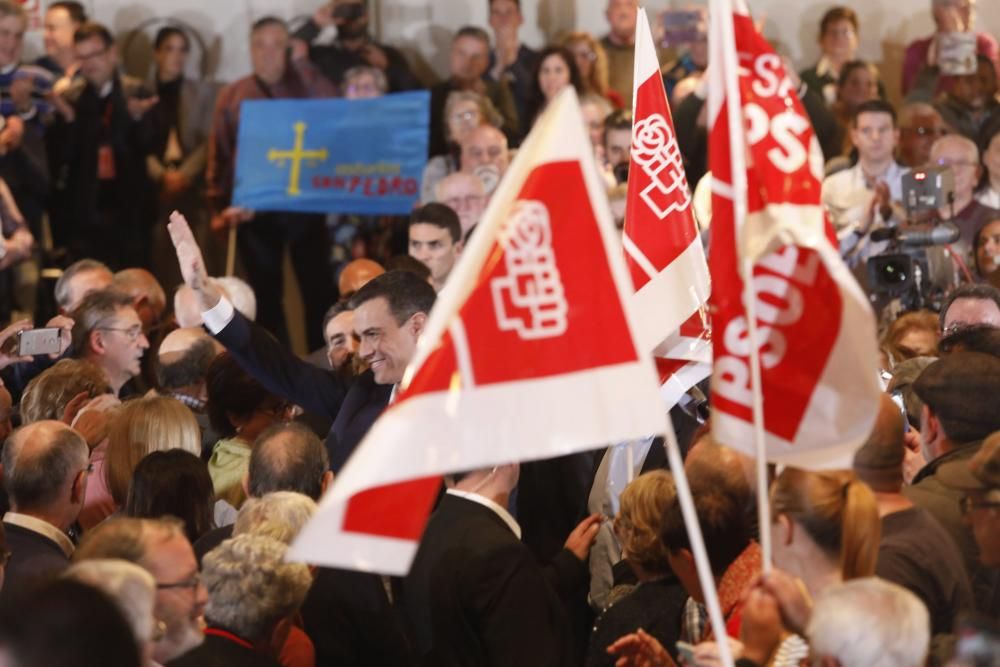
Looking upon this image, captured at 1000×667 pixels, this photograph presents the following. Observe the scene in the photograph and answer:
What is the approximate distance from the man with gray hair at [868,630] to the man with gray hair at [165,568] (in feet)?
4.70

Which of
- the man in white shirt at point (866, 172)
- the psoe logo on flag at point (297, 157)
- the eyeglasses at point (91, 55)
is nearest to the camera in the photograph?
the man in white shirt at point (866, 172)

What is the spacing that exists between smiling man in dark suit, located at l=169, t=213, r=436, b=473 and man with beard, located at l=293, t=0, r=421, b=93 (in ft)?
17.7

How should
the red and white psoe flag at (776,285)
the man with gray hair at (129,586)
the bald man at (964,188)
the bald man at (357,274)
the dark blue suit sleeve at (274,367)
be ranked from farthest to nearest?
the bald man at (964,188), the bald man at (357,274), the dark blue suit sleeve at (274,367), the red and white psoe flag at (776,285), the man with gray hair at (129,586)

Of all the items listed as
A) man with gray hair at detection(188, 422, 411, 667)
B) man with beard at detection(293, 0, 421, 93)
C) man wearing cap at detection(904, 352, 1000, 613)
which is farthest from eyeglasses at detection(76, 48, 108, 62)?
man wearing cap at detection(904, 352, 1000, 613)

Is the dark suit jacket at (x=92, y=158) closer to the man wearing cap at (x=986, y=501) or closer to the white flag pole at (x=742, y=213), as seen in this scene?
the white flag pole at (x=742, y=213)

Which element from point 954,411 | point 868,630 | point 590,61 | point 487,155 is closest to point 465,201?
point 487,155

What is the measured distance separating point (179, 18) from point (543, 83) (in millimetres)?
3168

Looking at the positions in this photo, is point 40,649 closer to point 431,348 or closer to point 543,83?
point 431,348

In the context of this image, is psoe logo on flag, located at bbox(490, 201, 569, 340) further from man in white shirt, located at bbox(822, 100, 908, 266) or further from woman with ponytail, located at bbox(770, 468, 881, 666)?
man in white shirt, located at bbox(822, 100, 908, 266)

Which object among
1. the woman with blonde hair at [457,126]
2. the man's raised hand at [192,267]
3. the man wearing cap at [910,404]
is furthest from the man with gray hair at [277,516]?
the woman with blonde hair at [457,126]

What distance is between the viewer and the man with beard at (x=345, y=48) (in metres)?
11.9

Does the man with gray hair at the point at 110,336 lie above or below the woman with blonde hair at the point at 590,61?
below

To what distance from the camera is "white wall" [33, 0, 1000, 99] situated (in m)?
13.0

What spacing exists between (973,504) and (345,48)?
822cm
